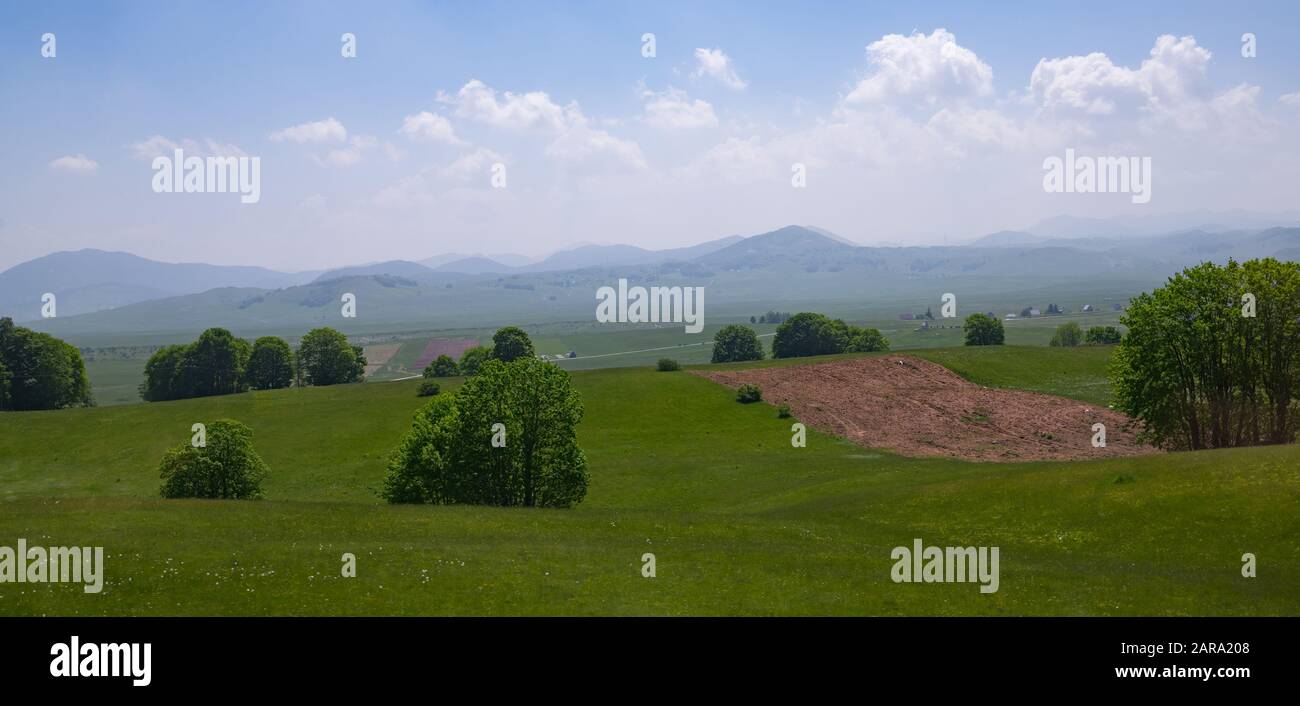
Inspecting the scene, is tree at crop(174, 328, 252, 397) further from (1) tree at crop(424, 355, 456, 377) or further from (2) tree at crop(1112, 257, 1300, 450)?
(2) tree at crop(1112, 257, 1300, 450)

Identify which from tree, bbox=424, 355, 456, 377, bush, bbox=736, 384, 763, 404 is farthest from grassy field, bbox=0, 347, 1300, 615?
tree, bbox=424, 355, 456, 377

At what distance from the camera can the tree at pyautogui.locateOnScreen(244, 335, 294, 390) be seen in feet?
436

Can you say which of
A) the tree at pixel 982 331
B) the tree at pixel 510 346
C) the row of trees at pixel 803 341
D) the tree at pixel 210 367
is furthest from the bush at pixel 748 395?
the tree at pixel 210 367

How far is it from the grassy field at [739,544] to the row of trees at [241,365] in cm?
7516

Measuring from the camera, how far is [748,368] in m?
110

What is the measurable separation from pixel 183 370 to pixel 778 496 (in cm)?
10953

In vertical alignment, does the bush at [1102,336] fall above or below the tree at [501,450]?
above

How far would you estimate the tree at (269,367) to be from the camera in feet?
436

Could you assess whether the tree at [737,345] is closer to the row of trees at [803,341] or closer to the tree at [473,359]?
the row of trees at [803,341]

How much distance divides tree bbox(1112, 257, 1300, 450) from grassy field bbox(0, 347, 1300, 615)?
14724mm

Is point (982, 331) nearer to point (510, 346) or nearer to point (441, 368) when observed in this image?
point (510, 346)
